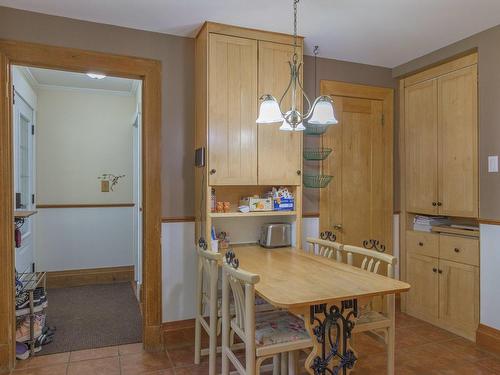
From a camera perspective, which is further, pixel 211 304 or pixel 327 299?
pixel 211 304

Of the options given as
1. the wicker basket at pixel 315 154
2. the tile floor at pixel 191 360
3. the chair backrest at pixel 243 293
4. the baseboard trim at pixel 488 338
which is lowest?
the tile floor at pixel 191 360

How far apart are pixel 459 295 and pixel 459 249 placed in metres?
0.38

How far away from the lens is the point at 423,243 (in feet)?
11.3

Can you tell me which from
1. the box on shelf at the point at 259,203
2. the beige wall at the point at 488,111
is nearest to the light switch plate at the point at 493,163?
the beige wall at the point at 488,111

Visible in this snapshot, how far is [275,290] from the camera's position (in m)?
1.83

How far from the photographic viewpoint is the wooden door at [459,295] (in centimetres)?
297

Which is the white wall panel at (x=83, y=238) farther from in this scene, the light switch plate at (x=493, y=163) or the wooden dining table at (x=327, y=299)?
the light switch plate at (x=493, y=163)

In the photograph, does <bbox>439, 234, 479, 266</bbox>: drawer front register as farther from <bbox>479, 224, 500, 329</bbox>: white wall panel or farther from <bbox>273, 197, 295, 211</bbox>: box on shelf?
<bbox>273, 197, 295, 211</bbox>: box on shelf

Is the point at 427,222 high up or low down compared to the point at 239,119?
down

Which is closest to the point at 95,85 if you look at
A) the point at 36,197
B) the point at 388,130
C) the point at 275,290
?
the point at 36,197

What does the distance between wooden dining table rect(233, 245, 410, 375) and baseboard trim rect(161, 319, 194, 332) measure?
111 centimetres

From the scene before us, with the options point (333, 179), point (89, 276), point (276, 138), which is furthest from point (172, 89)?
point (89, 276)

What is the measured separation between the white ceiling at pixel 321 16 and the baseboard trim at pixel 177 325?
2276 mm

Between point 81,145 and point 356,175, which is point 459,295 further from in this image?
point 81,145
